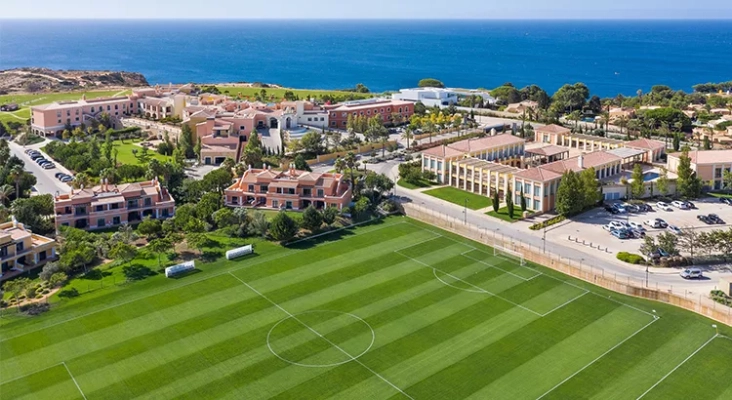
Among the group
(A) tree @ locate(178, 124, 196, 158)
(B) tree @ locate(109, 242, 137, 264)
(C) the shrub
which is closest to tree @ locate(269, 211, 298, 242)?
(B) tree @ locate(109, 242, 137, 264)

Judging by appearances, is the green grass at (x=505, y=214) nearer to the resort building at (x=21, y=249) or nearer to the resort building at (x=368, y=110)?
the resort building at (x=21, y=249)

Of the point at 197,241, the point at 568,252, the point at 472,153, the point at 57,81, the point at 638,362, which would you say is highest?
the point at 57,81

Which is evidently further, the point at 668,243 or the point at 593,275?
the point at 668,243

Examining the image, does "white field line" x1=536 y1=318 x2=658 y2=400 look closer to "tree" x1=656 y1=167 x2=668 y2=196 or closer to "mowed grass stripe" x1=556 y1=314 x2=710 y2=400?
"mowed grass stripe" x1=556 y1=314 x2=710 y2=400

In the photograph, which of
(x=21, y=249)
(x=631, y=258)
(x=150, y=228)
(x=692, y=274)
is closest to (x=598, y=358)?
(x=692, y=274)

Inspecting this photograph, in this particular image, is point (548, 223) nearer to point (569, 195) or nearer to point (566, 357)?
point (569, 195)

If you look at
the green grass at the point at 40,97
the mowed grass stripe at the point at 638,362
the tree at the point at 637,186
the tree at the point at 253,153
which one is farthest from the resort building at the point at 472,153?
the green grass at the point at 40,97

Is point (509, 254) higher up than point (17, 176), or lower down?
lower down

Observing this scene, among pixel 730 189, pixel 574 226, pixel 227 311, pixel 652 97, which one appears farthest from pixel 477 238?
pixel 652 97

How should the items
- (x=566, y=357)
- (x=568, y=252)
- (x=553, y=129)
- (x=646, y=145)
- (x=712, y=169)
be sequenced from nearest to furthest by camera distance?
1. (x=566, y=357)
2. (x=568, y=252)
3. (x=712, y=169)
4. (x=646, y=145)
5. (x=553, y=129)

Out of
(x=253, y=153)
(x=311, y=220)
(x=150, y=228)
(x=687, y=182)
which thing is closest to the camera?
(x=150, y=228)

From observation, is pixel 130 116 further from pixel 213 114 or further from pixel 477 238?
pixel 477 238
